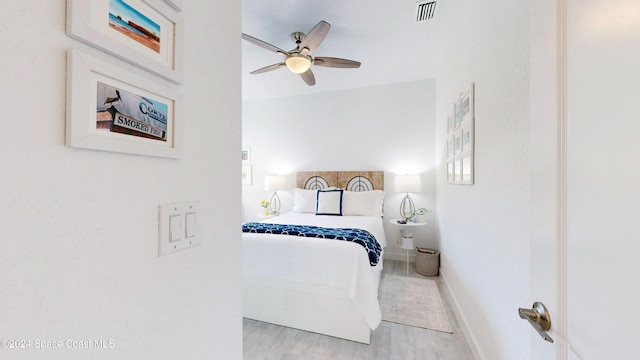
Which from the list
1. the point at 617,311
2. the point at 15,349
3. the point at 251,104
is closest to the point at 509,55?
the point at 617,311

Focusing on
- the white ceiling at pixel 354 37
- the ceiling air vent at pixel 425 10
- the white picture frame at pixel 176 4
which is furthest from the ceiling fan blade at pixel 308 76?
the white picture frame at pixel 176 4

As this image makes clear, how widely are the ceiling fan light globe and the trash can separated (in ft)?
8.93

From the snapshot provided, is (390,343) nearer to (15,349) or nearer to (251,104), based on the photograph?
(15,349)

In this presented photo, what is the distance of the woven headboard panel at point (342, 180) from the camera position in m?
3.97

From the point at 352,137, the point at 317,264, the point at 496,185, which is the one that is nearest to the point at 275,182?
the point at 352,137

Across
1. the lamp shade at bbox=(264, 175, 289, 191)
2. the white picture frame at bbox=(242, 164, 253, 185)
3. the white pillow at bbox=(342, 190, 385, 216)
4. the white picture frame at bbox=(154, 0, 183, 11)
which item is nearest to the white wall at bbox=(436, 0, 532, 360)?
the white picture frame at bbox=(154, 0, 183, 11)

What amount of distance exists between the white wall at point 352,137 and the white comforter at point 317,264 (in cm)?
216

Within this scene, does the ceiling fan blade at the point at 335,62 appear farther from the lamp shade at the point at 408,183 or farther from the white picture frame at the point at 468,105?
the lamp shade at the point at 408,183

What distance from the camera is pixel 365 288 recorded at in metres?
1.81

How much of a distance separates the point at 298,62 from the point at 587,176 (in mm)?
2407

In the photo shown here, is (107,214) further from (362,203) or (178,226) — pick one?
(362,203)

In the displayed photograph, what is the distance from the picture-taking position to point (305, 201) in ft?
12.8

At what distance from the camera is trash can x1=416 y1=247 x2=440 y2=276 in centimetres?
312

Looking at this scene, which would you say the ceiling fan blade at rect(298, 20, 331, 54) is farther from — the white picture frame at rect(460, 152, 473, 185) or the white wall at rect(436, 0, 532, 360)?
the white picture frame at rect(460, 152, 473, 185)
